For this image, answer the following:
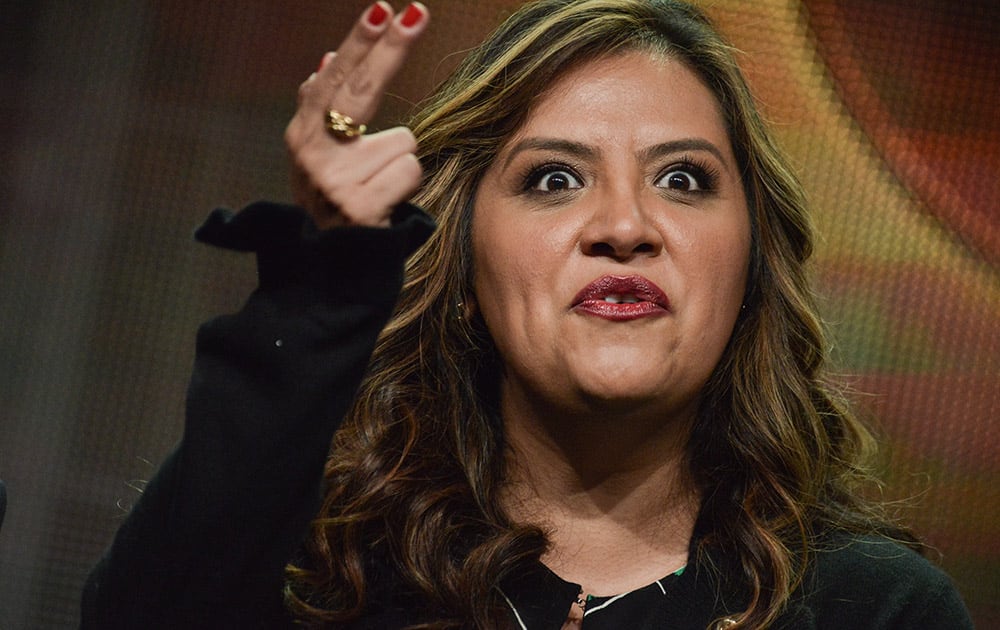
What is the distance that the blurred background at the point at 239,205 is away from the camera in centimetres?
227

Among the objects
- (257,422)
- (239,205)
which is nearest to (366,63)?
(257,422)

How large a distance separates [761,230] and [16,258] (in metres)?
1.25

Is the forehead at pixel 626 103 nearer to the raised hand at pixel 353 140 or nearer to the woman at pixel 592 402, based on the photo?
the woman at pixel 592 402

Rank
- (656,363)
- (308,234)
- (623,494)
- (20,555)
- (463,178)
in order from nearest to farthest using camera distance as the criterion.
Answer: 1. (308,234)
2. (656,363)
3. (623,494)
4. (463,178)
5. (20,555)

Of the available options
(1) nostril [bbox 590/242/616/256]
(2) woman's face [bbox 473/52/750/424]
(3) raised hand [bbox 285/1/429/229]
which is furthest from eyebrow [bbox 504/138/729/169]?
(3) raised hand [bbox 285/1/429/229]

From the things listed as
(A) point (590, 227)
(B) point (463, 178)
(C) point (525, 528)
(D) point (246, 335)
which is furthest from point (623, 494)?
(D) point (246, 335)

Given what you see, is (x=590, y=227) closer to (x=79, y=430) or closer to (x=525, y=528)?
(x=525, y=528)

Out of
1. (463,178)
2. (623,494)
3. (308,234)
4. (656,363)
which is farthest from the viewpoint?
(463,178)

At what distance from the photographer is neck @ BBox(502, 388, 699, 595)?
1.60 m

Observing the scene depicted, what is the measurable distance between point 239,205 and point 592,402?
0.98 meters

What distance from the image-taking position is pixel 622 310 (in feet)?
4.90

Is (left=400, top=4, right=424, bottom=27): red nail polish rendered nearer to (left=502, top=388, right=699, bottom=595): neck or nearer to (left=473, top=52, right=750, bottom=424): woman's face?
(left=473, top=52, right=750, bottom=424): woman's face

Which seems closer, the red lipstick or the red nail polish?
the red nail polish

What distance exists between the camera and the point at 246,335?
1189 millimetres
